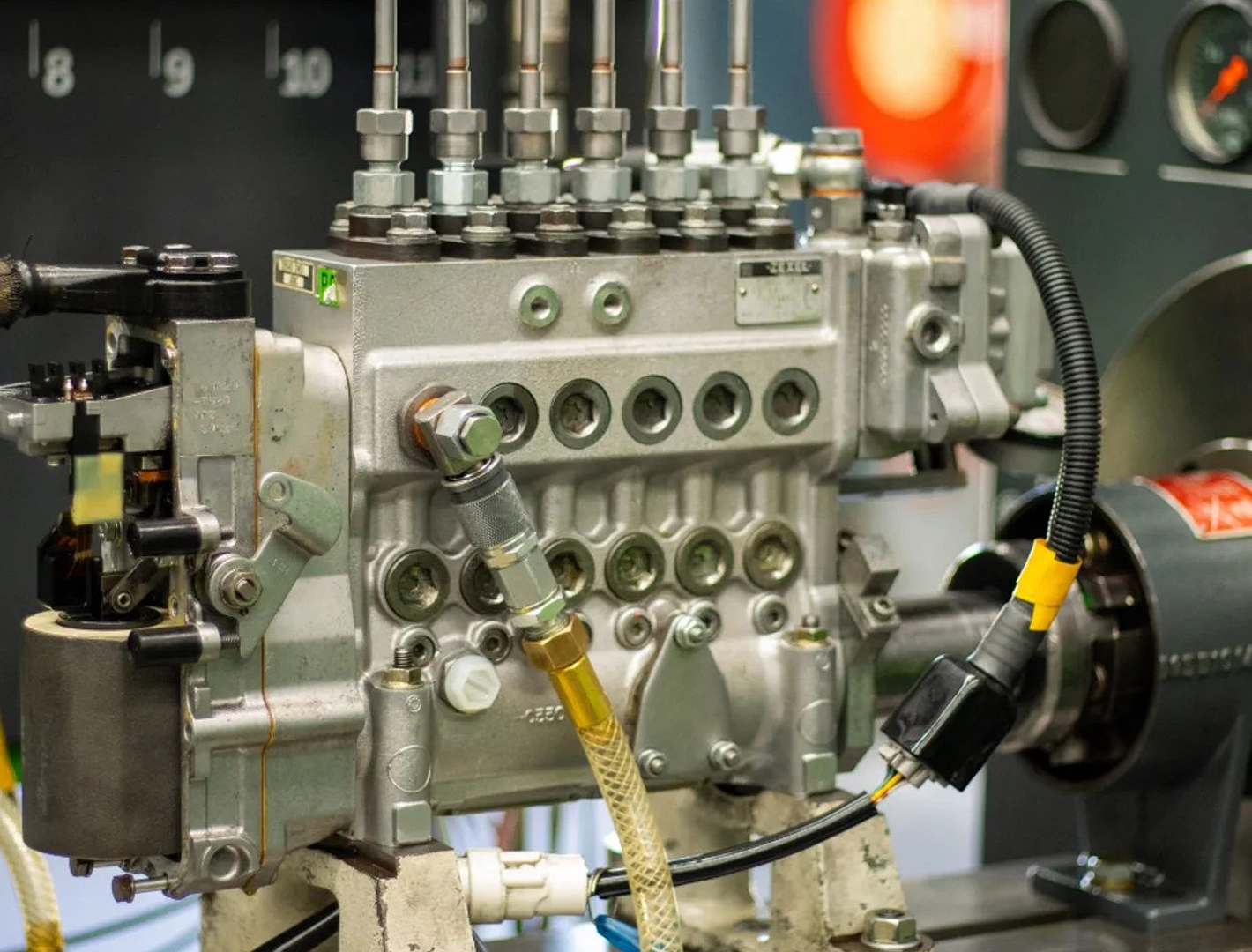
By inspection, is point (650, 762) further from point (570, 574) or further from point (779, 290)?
point (779, 290)

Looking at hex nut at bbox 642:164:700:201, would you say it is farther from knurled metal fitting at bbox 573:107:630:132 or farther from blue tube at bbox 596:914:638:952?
blue tube at bbox 596:914:638:952

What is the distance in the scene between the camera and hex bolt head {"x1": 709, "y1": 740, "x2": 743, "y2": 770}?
6.22ft

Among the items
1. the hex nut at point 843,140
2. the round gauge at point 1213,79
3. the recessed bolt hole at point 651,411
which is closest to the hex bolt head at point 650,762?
the recessed bolt hole at point 651,411

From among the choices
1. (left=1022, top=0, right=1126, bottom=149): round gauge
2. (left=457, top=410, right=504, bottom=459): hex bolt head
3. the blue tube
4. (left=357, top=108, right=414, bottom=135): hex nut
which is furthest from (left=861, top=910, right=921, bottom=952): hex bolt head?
(left=1022, top=0, right=1126, bottom=149): round gauge

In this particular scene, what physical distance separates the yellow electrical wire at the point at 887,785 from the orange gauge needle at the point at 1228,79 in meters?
1.07

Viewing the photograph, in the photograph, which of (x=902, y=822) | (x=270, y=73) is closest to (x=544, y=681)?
(x=270, y=73)

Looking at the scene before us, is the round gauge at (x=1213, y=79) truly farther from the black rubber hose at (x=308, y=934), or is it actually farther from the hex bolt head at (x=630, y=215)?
the black rubber hose at (x=308, y=934)

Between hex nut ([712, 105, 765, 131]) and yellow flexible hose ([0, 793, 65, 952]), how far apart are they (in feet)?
2.86

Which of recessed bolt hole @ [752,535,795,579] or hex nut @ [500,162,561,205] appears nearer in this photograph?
hex nut @ [500,162,561,205]

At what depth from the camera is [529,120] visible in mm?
1807

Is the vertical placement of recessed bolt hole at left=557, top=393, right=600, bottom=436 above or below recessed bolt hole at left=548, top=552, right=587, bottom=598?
above

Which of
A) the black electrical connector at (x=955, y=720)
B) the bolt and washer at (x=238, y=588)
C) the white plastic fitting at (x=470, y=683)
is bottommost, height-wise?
the black electrical connector at (x=955, y=720)

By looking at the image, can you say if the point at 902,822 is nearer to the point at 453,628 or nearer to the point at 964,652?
the point at 964,652

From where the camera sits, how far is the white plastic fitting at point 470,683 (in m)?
1.75
